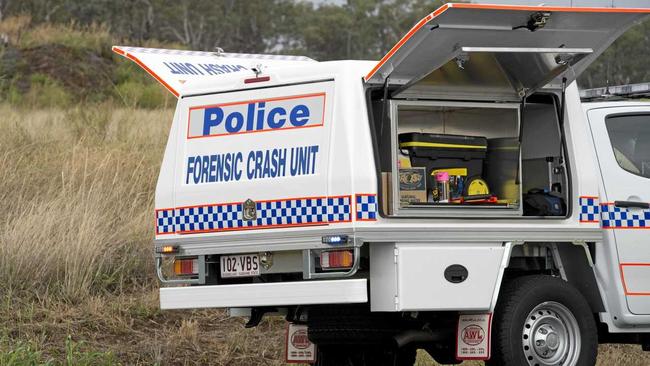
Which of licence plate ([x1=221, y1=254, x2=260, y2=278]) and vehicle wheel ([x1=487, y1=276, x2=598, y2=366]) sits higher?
licence plate ([x1=221, y1=254, x2=260, y2=278])

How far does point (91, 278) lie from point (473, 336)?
14.8 feet

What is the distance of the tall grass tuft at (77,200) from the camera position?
10430mm

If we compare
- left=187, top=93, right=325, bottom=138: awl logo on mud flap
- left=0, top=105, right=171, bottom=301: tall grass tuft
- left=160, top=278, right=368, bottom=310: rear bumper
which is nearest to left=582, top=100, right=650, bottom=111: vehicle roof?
left=187, top=93, right=325, bottom=138: awl logo on mud flap

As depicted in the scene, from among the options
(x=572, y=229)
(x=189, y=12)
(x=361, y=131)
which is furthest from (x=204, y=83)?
(x=189, y=12)

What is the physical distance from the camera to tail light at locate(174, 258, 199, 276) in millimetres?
7566

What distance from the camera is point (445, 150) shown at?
752cm

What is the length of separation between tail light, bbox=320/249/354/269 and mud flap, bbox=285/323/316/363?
1.30m

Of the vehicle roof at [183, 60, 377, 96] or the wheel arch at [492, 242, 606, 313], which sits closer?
the vehicle roof at [183, 60, 377, 96]

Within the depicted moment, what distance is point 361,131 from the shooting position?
6879 millimetres

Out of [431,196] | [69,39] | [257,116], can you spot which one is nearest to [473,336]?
[431,196]

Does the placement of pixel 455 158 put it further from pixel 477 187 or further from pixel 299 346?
pixel 299 346

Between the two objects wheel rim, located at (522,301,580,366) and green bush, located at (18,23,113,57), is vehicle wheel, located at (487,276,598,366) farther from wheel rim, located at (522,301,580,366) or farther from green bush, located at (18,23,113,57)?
green bush, located at (18,23,113,57)

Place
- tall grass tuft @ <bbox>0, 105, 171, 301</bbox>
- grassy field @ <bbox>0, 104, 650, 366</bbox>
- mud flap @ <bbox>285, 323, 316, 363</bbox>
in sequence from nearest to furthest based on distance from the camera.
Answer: mud flap @ <bbox>285, 323, 316, 363</bbox>
grassy field @ <bbox>0, 104, 650, 366</bbox>
tall grass tuft @ <bbox>0, 105, 171, 301</bbox>

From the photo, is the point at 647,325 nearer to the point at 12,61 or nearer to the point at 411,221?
the point at 411,221
